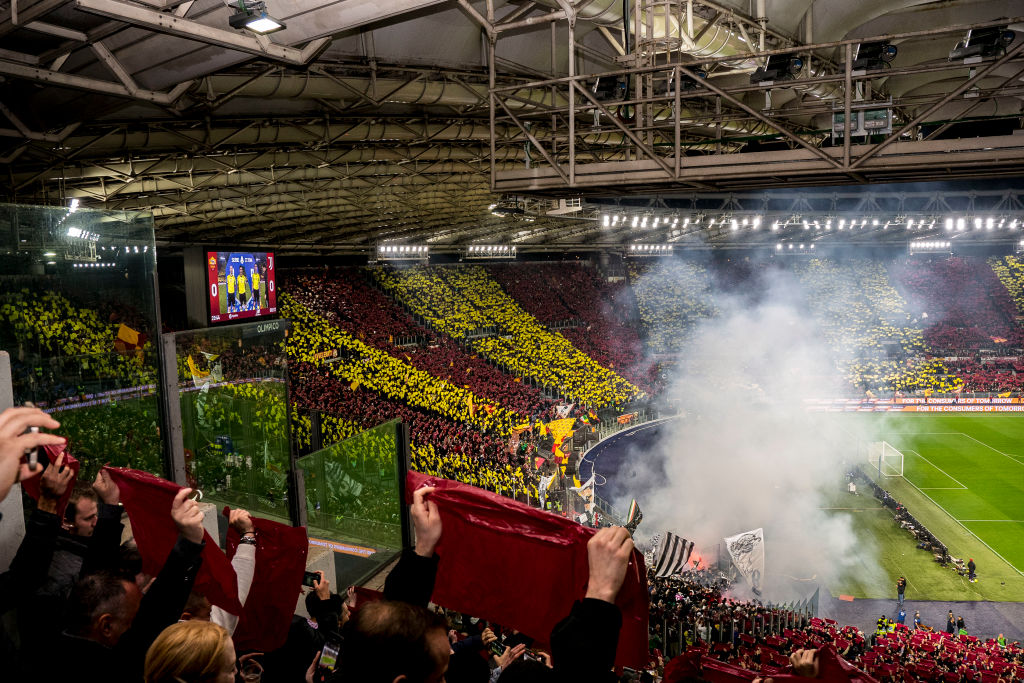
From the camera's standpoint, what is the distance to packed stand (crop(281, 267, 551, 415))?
30094 mm

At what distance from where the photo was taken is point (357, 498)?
892 centimetres

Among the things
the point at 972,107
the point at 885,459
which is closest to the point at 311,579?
the point at 972,107

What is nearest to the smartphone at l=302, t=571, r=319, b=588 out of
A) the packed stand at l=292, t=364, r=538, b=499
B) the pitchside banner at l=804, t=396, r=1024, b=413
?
the packed stand at l=292, t=364, r=538, b=499

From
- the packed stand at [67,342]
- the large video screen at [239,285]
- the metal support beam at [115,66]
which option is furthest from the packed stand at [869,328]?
the metal support beam at [115,66]

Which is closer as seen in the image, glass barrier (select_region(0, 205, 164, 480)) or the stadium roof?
the stadium roof

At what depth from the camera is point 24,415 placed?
2197 millimetres

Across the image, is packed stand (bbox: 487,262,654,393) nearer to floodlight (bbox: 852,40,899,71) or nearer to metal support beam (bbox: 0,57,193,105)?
floodlight (bbox: 852,40,899,71)

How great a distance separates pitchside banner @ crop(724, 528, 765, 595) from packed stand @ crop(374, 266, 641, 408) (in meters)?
17.6

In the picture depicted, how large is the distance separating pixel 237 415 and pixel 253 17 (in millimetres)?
5310

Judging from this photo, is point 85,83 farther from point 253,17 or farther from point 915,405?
point 915,405

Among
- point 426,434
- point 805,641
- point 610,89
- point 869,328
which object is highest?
point 610,89

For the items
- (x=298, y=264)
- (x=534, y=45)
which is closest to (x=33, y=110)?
(x=534, y=45)

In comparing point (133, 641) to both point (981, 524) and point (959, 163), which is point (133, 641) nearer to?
point (959, 163)

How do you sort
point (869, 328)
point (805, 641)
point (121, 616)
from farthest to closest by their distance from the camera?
point (869, 328)
point (805, 641)
point (121, 616)
